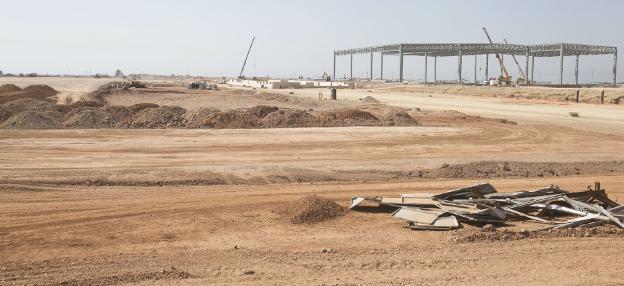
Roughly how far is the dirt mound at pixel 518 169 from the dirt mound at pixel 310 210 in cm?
577

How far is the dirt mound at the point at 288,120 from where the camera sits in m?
29.0

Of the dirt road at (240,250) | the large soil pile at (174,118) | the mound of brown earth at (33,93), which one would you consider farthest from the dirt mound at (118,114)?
the mound of brown earth at (33,93)

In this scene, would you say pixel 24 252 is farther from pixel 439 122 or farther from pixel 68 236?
pixel 439 122

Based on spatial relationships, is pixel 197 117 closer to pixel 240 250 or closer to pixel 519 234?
pixel 240 250

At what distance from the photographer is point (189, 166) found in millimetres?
16609

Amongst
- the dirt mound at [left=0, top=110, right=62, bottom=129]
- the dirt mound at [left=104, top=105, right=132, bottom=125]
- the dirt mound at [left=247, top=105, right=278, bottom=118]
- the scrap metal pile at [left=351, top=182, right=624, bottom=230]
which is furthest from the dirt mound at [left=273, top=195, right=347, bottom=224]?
the dirt mound at [left=247, top=105, right=278, bottom=118]

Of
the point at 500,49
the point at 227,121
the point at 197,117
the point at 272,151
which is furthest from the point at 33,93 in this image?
the point at 500,49

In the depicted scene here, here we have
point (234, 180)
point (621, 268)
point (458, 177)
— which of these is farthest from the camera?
point (458, 177)

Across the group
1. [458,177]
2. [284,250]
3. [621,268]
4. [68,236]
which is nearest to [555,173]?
[458,177]

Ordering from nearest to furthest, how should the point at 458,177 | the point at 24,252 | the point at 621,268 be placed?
the point at 621,268 → the point at 24,252 → the point at 458,177

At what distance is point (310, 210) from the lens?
35.0 ft

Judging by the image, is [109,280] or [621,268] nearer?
[109,280]

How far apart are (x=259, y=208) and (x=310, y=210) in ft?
3.93

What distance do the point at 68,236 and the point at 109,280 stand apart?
248 centimetres
